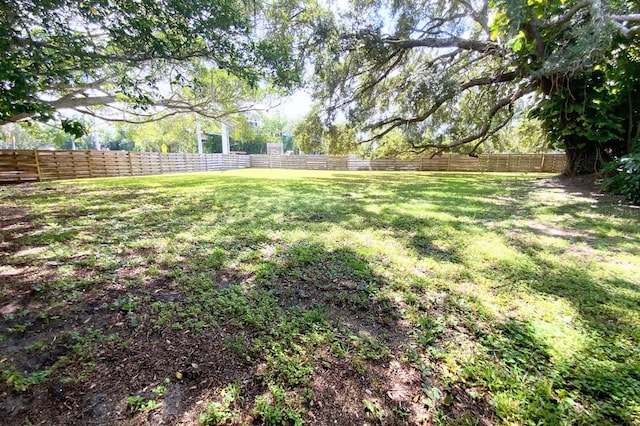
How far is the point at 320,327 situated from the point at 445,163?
19.7 meters

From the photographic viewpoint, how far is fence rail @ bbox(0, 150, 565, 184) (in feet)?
36.2

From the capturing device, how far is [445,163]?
19.1 m

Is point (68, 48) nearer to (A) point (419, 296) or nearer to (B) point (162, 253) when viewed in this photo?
(B) point (162, 253)

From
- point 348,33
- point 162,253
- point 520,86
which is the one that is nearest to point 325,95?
point 348,33

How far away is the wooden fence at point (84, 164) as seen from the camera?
1066cm

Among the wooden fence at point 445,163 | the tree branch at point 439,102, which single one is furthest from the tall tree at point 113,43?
the wooden fence at point 445,163

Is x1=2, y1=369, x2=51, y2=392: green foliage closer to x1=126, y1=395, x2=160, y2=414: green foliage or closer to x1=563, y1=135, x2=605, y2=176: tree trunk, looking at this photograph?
x1=126, y1=395, x2=160, y2=414: green foliage

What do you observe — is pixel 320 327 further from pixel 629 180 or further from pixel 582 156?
pixel 582 156

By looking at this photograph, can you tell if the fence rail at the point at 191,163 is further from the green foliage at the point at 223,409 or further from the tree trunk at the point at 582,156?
the green foliage at the point at 223,409

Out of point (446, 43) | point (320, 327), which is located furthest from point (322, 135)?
point (320, 327)

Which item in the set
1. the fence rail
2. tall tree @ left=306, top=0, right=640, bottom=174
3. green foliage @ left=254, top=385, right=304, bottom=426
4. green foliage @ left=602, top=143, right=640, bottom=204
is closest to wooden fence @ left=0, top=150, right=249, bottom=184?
the fence rail

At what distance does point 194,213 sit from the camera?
4820 millimetres

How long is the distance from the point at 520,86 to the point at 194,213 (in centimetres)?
948

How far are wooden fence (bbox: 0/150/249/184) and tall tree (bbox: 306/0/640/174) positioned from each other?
11.4 meters
